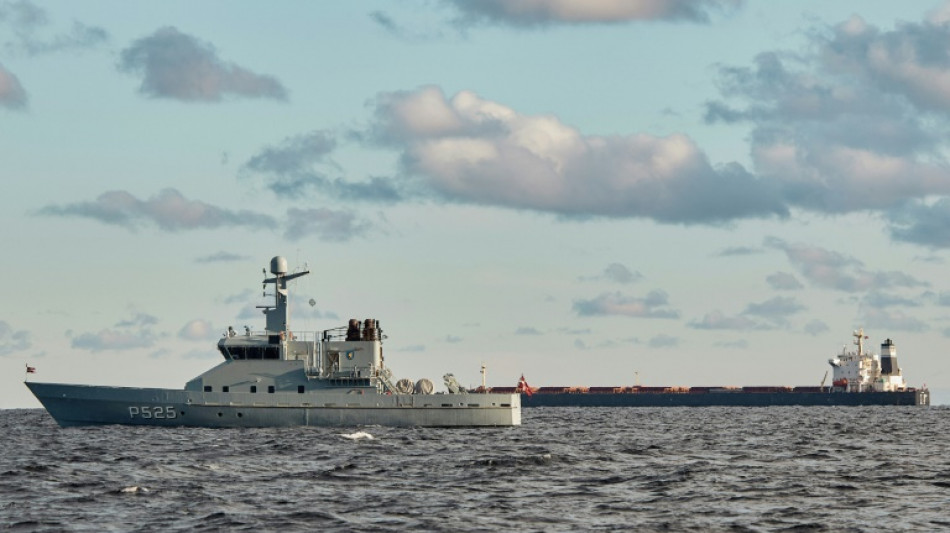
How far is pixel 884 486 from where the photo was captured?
40562mm

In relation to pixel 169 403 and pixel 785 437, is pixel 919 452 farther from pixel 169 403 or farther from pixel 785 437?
pixel 169 403

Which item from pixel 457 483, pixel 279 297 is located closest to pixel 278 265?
pixel 279 297

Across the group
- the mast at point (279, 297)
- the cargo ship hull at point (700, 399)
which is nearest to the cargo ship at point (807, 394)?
the cargo ship hull at point (700, 399)

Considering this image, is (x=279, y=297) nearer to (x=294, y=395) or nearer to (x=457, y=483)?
(x=294, y=395)

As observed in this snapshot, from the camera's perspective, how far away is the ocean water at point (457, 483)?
32094mm

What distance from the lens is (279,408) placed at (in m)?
67.1

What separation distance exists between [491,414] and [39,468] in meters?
29.9

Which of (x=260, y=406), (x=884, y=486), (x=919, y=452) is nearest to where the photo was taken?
(x=884, y=486)

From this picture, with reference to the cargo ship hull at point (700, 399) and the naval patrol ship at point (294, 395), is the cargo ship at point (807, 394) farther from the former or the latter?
the naval patrol ship at point (294, 395)

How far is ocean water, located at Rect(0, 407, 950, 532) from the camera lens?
32.1 metres

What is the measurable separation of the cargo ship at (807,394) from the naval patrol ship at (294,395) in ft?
311

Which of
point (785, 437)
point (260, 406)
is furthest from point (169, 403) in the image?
point (785, 437)

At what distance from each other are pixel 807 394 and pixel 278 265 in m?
111

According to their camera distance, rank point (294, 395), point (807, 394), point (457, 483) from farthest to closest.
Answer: point (807, 394) → point (294, 395) → point (457, 483)
